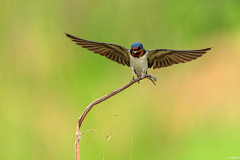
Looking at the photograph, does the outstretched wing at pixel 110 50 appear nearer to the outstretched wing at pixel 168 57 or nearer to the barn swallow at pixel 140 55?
the barn swallow at pixel 140 55

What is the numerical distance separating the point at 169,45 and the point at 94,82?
24.0 inches

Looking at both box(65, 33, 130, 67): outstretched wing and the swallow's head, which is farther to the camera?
box(65, 33, 130, 67): outstretched wing

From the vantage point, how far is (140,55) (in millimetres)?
1065

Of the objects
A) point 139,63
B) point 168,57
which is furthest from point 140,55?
point 168,57

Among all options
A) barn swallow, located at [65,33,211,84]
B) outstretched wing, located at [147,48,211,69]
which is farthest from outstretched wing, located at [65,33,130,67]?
outstretched wing, located at [147,48,211,69]

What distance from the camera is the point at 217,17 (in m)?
1.78

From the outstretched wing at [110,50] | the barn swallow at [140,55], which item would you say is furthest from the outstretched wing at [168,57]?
the outstretched wing at [110,50]

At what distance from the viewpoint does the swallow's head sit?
3.29 feet

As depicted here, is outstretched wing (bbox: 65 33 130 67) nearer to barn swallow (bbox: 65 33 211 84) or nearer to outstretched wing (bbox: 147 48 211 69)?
barn swallow (bbox: 65 33 211 84)

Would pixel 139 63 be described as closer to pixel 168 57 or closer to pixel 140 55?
pixel 140 55

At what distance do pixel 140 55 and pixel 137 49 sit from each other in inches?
2.6

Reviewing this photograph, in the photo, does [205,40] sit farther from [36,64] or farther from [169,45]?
[36,64]

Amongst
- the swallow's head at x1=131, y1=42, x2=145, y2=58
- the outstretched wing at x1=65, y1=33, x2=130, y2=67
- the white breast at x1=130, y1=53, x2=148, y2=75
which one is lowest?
the white breast at x1=130, y1=53, x2=148, y2=75

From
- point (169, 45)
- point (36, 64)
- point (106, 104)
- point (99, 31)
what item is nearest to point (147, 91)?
point (106, 104)
